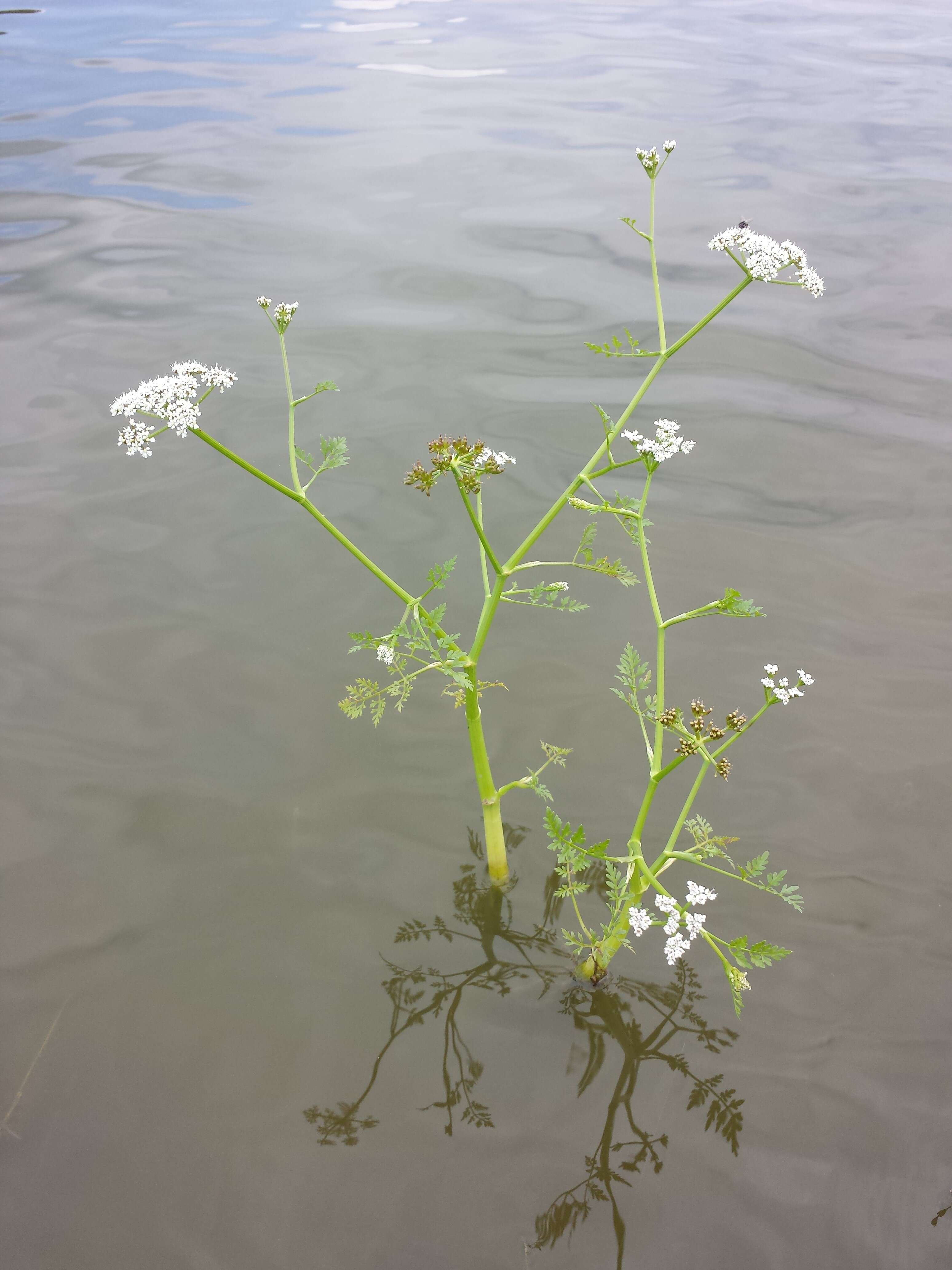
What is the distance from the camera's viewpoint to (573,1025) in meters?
2.95

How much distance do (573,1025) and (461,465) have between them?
75.8 inches

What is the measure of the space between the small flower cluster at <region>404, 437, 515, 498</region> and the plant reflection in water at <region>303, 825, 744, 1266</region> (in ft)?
4.87

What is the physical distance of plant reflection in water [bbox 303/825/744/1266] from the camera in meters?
2.65

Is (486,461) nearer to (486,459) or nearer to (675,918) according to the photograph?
(486,459)

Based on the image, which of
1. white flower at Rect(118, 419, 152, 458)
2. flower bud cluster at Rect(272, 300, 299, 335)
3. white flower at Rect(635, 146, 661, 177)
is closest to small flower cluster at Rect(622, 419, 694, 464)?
white flower at Rect(635, 146, 661, 177)

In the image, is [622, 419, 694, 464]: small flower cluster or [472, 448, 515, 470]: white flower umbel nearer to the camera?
[472, 448, 515, 470]: white flower umbel

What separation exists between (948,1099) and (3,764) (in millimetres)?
3784

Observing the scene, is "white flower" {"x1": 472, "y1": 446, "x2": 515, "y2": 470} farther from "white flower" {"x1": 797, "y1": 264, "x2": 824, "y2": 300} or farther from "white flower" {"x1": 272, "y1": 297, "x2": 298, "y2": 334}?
"white flower" {"x1": 797, "y1": 264, "x2": 824, "y2": 300}

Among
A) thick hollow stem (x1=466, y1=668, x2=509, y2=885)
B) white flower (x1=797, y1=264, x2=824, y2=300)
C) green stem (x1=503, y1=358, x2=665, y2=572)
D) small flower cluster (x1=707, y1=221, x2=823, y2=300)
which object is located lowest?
thick hollow stem (x1=466, y1=668, x2=509, y2=885)

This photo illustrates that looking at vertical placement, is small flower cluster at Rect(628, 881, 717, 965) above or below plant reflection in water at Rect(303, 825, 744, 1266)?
above

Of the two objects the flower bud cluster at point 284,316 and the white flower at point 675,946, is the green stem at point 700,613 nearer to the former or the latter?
the white flower at point 675,946

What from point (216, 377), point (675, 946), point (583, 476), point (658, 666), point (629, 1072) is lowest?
point (629, 1072)

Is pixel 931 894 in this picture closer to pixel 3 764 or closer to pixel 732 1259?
pixel 732 1259

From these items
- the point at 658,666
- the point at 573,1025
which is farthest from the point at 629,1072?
the point at 658,666
